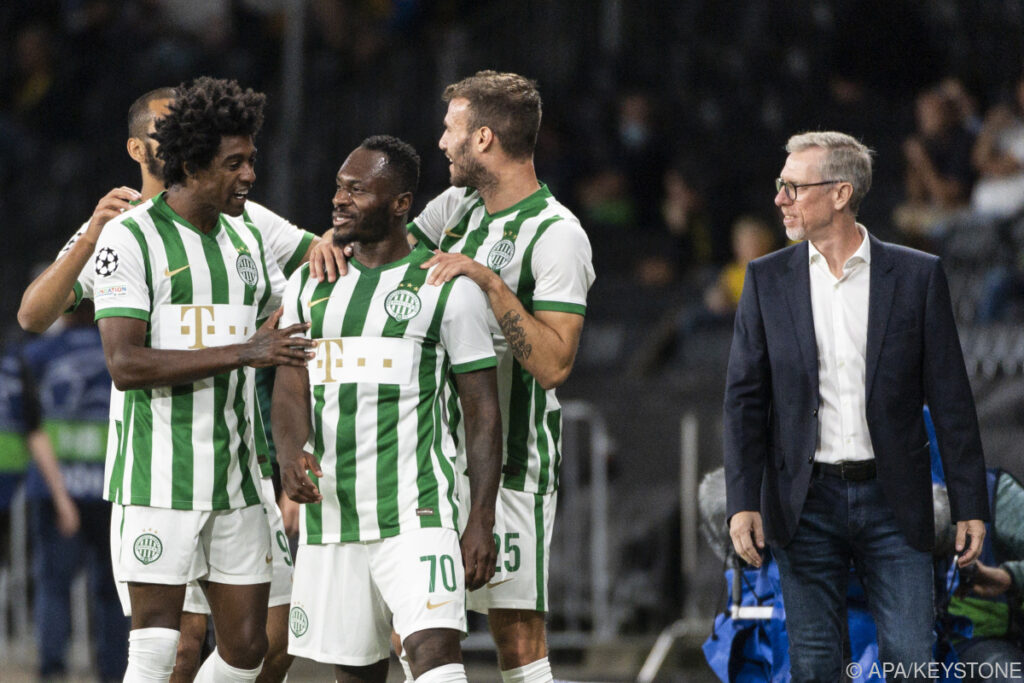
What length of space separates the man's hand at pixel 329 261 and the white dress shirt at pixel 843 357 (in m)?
1.58

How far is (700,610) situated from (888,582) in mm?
4140

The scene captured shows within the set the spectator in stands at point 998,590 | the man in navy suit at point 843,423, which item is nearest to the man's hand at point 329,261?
the man in navy suit at point 843,423

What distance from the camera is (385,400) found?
4160 mm

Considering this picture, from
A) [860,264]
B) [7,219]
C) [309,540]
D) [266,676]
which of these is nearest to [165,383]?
[309,540]

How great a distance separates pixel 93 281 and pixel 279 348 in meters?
0.97

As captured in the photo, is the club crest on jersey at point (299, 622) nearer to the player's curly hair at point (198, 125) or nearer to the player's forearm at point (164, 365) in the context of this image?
the player's forearm at point (164, 365)

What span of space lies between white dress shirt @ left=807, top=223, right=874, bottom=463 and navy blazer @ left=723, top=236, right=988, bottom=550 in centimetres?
5

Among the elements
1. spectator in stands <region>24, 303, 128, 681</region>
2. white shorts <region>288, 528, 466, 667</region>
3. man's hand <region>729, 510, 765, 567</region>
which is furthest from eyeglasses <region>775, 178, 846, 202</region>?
spectator in stands <region>24, 303, 128, 681</region>

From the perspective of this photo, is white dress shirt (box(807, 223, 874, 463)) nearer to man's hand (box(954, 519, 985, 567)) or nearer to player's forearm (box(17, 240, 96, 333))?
man's hand (box(954, 519, 985, 567))

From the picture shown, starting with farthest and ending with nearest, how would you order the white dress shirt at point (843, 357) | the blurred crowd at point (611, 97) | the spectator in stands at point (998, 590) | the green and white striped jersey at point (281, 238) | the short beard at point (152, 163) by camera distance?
the blurred crowd at point (611, 97) < the spectator in stands at point (998, 590) < the green and white striped jersey at point (281, 238) < the short beard at point (152, 163) < the white dress shirt at point (843, 357)

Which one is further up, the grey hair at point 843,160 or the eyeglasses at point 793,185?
the grey hair at point 843,160

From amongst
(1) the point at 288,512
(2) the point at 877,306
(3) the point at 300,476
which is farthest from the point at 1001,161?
(3) the point at 300,476

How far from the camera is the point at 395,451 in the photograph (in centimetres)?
416

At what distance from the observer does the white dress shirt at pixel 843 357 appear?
4613 mm
